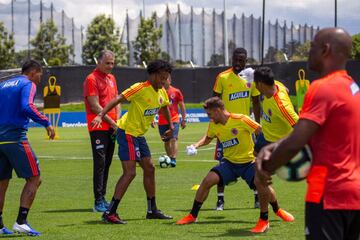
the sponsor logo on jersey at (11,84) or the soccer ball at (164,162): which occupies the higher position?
the sponsor logo on jersey at (11,84)

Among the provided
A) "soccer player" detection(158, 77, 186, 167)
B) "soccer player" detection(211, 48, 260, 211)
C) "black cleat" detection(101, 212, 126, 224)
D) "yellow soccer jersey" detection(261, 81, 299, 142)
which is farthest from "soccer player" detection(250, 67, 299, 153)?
"soccer player" detection(158, 77, 186, 167)

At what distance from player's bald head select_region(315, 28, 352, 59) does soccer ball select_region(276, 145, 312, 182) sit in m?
0.63

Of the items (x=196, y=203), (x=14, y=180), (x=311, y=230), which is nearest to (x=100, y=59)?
(x=196, y=203)

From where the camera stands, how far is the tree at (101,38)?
65.6 metres

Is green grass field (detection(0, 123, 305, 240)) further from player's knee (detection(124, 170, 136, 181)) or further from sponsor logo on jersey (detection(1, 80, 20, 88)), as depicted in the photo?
sponsor logo on jersey (detection(1, 80, 20, 88))

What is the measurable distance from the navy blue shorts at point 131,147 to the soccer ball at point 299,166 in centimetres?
626

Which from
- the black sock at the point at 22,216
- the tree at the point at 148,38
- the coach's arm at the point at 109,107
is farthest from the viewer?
the tree at the point at 148,38

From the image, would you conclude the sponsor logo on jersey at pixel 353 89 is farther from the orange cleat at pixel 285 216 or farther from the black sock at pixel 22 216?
the black sock at pixel 22 216

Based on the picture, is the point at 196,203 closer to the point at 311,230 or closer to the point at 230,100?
the point at 230,100

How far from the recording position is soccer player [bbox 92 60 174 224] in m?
11.0

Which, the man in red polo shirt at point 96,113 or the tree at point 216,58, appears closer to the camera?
the man in red polo shirt at point 96,113

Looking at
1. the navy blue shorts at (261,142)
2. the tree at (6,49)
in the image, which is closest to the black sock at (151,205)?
the navy blue shorts at (261,142)

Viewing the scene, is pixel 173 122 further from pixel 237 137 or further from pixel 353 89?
pixel 353 89

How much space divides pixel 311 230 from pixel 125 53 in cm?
6365
